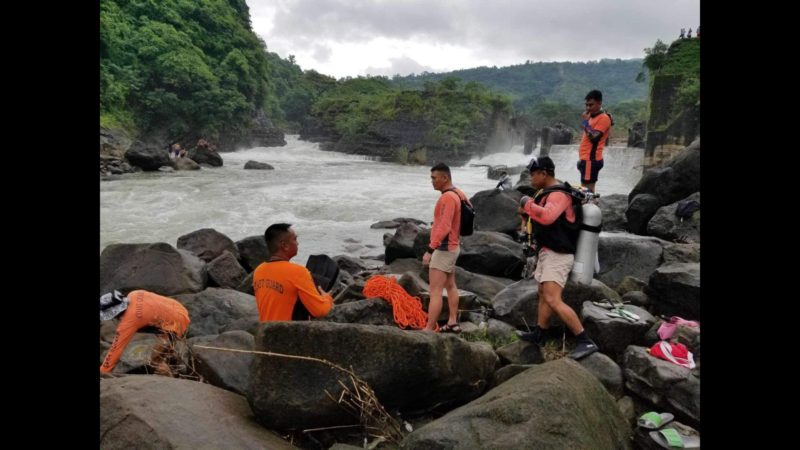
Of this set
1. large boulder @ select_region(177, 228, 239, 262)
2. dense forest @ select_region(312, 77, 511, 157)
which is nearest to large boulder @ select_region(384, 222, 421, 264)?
large boulder @ select_region(177, 228, 239, 262)

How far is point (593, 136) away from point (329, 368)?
20.1ft

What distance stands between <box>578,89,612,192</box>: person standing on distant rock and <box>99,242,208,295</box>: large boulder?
6.50m

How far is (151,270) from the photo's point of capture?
8328 mm

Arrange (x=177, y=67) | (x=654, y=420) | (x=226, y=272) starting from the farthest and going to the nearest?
1. (x=177, y=67)
2. (x=226, y=272)
3. (x=654, y=420)

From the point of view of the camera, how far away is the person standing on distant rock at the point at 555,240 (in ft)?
15.0

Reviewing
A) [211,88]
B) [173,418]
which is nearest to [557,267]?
[173,418]

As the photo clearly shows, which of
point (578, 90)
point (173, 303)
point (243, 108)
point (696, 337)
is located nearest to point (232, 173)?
point (243, 108)

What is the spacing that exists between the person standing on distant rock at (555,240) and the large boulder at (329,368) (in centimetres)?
155

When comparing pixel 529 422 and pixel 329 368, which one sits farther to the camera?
pixel 329 368

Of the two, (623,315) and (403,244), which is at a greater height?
(623,315)

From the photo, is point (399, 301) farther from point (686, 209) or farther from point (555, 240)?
point (686, 209)

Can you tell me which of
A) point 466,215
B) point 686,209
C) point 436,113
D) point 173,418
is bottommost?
point 173,418

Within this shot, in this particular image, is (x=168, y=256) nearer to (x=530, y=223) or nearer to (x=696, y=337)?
(x=530, y=223)
